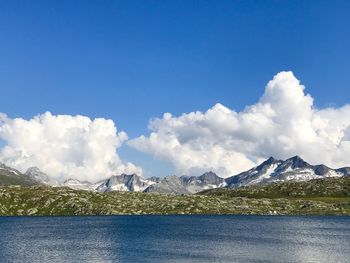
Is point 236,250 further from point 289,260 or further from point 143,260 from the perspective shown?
point 143,260

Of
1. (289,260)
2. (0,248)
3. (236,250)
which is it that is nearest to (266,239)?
(236,250)

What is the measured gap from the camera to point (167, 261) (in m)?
93.6

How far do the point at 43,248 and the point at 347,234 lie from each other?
9965 cm

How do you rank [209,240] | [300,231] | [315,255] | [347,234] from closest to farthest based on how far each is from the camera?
[315,255], [209,240], [347,234], [300,231]

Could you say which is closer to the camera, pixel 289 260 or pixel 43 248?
pixel 289 260

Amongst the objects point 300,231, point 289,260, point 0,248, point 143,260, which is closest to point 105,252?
point 143,260

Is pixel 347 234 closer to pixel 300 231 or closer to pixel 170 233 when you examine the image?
pixel 300 231

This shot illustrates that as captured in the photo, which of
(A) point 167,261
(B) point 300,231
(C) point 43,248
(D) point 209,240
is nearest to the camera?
(A) point 167,261

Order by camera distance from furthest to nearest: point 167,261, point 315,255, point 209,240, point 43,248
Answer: point 209,240 < point 43,248 < point 315,255 < point 167,261

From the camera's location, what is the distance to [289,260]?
95375mm

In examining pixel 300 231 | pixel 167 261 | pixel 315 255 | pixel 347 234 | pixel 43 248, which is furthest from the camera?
Answer: pixel 300 231

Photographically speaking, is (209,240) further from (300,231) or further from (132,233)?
(300,231)

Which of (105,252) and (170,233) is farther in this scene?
(170,233)

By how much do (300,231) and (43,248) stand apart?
305 ft
